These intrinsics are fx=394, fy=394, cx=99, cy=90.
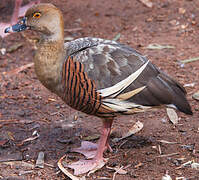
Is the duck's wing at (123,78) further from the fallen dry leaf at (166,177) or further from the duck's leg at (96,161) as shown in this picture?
the fallen dry leaf at (166,177)

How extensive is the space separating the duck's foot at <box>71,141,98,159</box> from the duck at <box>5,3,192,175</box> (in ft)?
0.58

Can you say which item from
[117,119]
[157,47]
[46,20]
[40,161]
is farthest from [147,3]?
[40,161]

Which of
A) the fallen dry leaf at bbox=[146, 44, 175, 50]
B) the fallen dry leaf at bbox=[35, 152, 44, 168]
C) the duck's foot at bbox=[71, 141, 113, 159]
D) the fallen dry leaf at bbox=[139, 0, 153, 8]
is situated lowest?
the duck's foot at bbox=[71, 141, 113, 159]

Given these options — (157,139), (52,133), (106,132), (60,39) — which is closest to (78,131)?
(52,133)

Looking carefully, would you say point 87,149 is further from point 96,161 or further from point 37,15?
point 37,15

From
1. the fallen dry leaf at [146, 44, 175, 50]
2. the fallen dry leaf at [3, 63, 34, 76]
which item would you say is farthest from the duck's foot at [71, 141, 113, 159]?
the fallen dry leaf at [146, 44, 175, 50]

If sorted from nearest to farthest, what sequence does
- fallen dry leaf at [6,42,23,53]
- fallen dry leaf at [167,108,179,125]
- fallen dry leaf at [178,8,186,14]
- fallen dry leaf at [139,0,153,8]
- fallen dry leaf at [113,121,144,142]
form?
1. fallen dry leaf at [113,121,144,142]
2. fallen dry leaf at [167,108,179,125]
3. fallen dry leaf at [6,42,23,53]
4. fallen dry leaf at [178,8,186,14]
5. fallen dry leaf at [139,0,153,8]

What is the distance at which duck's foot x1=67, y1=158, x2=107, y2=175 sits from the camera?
414 centimetres

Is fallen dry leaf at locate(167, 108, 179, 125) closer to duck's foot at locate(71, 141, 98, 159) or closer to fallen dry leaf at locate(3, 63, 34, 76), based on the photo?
duck's foot at locate(71, 141, 98, 159)

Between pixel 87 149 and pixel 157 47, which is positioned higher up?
pixel 157 47

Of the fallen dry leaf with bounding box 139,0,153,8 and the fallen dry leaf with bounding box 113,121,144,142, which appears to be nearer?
the fallen dry leaf with bounding box 113,121,144,142

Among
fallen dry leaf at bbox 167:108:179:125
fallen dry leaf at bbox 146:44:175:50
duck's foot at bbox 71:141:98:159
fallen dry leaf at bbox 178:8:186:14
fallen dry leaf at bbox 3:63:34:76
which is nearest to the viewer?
duck's foot at bbox 71:141:98:159

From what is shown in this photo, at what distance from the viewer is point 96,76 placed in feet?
13.1

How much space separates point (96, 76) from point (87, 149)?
0.97 meters
